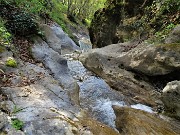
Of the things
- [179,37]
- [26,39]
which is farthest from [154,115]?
[26,39]

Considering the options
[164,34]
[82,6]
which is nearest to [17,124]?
[164,34]

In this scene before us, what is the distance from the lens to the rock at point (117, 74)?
11.2 meters

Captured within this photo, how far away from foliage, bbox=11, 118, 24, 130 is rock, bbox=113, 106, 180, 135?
3174 millimetres

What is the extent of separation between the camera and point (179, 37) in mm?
12086

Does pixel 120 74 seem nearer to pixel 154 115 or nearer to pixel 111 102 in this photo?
pixel 111 102

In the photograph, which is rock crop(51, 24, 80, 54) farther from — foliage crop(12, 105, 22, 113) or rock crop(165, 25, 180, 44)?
foliage crop(12, 105, 22, 113)

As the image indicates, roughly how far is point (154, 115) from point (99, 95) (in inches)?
110

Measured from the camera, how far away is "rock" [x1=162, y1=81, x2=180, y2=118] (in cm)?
917

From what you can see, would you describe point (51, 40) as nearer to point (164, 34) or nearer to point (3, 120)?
point (164, 34)

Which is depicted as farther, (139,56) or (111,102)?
(139,56)

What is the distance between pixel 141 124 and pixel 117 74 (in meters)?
5.25

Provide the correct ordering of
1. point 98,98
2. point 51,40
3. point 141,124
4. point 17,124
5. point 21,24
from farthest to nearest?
1. point 51,40
2. point 21,24
3. point 98,98
4. point 141,124
5. point 17,124

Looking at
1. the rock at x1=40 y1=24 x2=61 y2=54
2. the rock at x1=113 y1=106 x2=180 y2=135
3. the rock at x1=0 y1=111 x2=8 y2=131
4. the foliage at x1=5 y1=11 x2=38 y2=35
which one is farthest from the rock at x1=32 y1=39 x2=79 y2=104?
the rock at x1=0 y1=111 x2=8 y2=131

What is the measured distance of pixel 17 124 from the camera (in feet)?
21.7
